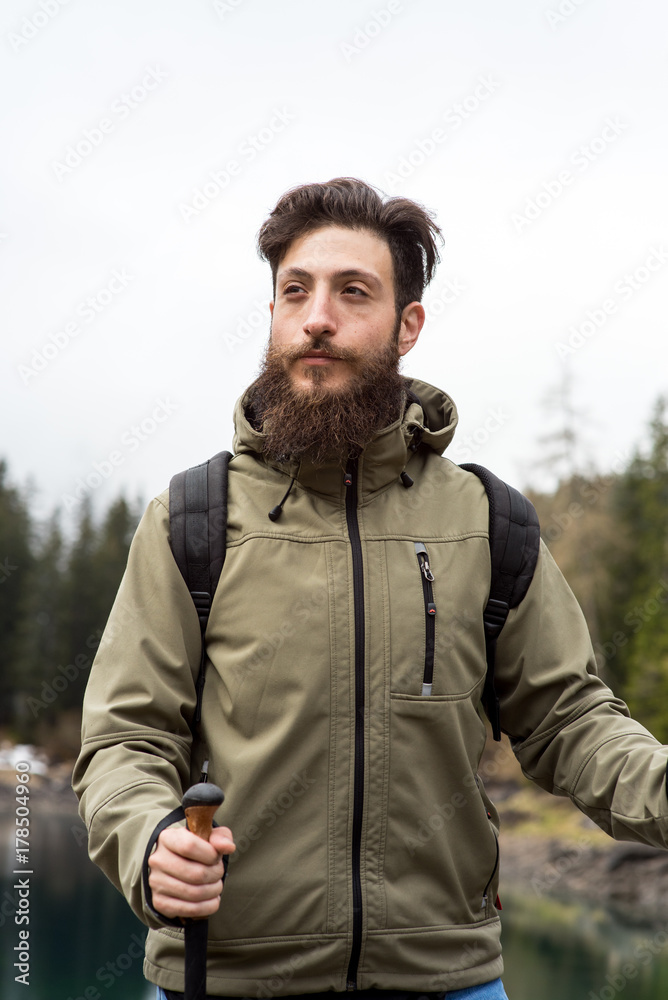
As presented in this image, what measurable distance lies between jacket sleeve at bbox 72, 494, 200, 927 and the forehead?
36.7 inches

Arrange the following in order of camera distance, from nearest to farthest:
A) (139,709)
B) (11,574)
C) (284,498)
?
(139,709)
(284,498)
(11,574)

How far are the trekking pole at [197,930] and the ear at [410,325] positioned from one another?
5.80ft

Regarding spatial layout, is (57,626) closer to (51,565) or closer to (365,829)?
(51,565)

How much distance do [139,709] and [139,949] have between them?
2159 centimetres

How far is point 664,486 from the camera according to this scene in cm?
3469

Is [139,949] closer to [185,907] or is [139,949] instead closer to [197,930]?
[197,930]

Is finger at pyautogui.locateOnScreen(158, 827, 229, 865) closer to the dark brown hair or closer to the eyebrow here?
the eyebrow

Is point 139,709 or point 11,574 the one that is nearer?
point 139,709

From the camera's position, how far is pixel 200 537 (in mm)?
2691


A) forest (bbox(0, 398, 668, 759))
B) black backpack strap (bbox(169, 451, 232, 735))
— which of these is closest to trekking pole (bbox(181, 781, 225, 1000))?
black backpack strap (bbox(169, 451, 232, 735))

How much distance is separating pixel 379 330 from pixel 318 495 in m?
0.62

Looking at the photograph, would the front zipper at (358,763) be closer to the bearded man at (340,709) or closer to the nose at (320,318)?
the bearded man at (340,709)

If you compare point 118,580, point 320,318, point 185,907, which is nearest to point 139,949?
point 118,580

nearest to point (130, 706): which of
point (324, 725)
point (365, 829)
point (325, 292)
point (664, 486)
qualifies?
point (324, 725)
